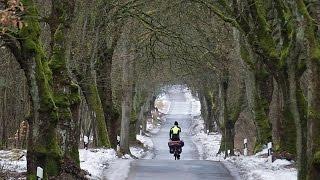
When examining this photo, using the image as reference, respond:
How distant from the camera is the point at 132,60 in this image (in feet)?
99.1

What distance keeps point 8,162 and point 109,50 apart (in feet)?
37.4

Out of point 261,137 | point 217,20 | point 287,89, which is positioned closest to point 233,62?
point 217,20

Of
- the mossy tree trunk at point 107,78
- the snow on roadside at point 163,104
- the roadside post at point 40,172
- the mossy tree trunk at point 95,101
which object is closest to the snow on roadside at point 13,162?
the roadside post at point 40,172

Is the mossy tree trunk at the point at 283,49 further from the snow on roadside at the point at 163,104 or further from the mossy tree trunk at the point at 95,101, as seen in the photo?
the snow on roadside at the point at 163,104

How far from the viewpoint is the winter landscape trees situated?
12.1 m

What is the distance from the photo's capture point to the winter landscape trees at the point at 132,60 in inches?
477

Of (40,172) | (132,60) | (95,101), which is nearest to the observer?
(40,172)

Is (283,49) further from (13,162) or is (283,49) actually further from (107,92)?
(107,92)

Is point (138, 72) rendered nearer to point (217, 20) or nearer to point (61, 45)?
point (217, 20)

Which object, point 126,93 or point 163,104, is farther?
point 163,104

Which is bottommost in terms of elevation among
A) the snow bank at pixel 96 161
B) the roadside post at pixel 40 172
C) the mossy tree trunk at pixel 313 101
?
the snow bank at pixel 96 161

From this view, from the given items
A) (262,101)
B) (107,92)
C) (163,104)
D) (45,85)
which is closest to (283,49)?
(45,85)

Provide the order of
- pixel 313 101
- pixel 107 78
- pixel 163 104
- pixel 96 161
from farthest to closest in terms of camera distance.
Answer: pixel 163 104 → pixel 107 78 → pixel 96 161 → pixel 313 101

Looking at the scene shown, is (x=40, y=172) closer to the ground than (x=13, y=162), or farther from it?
farther from it
